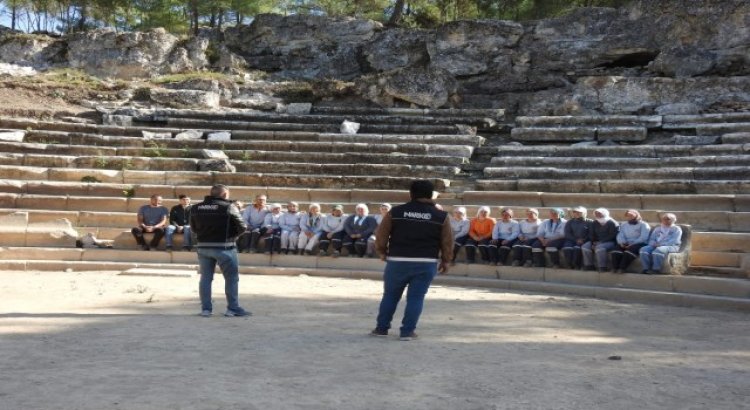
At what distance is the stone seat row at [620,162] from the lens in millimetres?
14539

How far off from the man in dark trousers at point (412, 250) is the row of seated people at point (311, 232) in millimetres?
6426

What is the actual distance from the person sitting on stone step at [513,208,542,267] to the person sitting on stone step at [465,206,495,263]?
1.53 feet

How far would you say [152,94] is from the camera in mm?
21844

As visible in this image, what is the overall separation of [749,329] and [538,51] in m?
15.8

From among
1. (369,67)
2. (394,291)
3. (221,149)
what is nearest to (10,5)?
(369,67)

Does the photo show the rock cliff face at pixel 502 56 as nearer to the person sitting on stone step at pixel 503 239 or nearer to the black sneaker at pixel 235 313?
the person sitting on stone step at pixel 503 239

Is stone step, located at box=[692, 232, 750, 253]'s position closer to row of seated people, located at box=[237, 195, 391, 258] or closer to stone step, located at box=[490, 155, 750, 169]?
stone step, located at box=[490, 155, 750, 169]

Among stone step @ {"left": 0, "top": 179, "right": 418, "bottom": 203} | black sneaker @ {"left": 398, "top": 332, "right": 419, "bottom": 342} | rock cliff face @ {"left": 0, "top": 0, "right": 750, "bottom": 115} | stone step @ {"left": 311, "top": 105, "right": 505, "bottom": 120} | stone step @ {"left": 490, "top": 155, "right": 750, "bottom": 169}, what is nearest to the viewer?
black sneaker @ {"left": 398, "top": 332, "right": 419, "bottom": 342}

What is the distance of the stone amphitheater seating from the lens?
1216cm

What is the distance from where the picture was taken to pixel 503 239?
12.5 m

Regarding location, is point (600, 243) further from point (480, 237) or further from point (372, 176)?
point (372, 176)

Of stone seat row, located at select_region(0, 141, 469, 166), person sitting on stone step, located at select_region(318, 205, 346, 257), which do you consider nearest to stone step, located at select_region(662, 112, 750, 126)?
stone seat row, located at select_region(0, 141, 469, 166)

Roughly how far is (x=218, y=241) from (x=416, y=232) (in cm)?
237

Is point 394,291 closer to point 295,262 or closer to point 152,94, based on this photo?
point 295,262
